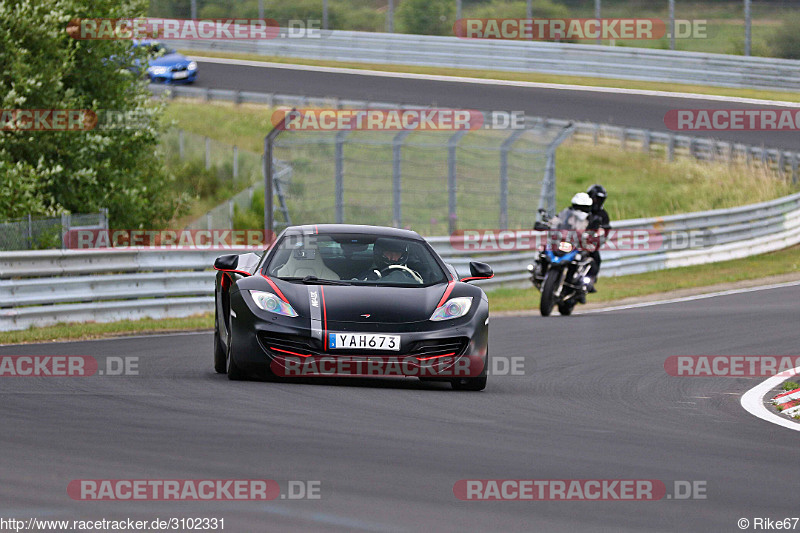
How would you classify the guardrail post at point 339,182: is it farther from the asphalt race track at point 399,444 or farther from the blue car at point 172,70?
the blue car at point 172,70

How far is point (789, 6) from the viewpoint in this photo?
1497 inches

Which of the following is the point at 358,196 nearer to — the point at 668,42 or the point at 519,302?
the point at 519,302

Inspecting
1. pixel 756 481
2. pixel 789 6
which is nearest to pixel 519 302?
pixel 756 481

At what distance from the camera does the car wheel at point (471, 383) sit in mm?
9969

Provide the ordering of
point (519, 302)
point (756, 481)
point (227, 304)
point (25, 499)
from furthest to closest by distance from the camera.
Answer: point (519, 302) → point (227, 304) → point (756, 481) → point (25, 499)

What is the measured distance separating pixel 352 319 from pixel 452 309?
0.79m

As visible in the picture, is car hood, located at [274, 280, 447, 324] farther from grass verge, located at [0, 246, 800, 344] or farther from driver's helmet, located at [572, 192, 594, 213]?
driver's helmet, located at [572, 192, 594, 213]

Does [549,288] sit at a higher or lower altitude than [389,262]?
lower

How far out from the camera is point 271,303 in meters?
9.74

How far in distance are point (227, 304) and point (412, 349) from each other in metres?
1.69

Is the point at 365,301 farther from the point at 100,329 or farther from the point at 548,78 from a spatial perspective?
the point at 548,78
